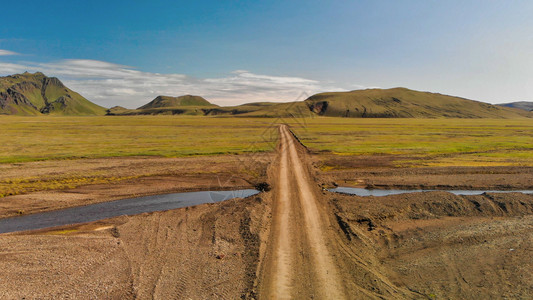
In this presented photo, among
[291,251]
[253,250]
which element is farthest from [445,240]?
[253,250]

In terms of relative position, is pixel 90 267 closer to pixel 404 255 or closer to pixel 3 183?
pixel 404 255

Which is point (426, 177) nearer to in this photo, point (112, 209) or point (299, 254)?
point (299, 254)

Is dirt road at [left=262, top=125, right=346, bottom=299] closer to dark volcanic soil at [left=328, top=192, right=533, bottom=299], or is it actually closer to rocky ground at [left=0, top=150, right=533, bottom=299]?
rocky ground at [left=0, top=150, right=533, bottom=299]

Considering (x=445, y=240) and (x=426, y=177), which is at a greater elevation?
(x=426, y=177)

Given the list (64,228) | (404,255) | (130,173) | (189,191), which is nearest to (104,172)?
(130,173)

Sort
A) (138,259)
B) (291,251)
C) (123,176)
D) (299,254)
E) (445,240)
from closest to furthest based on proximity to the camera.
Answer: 1. (138,259)
2. (299,254)
3. (291,251)
4. (445,240)
5. (123,176)

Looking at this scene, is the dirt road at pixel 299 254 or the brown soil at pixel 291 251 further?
the brown soil at pixel 291 251

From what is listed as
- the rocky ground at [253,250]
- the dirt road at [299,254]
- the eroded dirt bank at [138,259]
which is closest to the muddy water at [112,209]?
the rocky ground at [253,250]

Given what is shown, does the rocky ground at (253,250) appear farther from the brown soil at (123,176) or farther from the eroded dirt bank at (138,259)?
the brown soil at (123,176)
